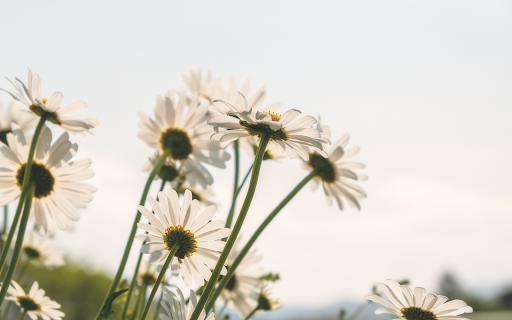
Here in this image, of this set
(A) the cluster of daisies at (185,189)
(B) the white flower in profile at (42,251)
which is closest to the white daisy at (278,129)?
(A) the cluster of daisies at (185,189)

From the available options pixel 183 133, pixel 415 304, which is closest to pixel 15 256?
pixel 183 133

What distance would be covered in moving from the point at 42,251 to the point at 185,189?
86cm

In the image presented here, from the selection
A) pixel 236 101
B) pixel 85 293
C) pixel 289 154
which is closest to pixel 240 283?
pixel 236 101

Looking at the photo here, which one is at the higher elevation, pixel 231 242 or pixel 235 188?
pixel 235 188

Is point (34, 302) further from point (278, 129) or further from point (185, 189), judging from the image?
point (278, 129)

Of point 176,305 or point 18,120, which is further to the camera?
point 18,120

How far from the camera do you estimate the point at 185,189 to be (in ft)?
2.93

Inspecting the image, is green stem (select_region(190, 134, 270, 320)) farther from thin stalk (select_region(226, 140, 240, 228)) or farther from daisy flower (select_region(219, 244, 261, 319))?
daisy flower (select_region(219, 244, 261, 319))

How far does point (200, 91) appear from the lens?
1.27m

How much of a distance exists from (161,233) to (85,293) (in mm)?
4460

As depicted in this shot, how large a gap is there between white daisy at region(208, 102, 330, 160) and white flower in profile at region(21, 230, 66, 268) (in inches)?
41.1

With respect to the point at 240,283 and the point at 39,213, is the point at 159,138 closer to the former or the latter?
the point at 39,213

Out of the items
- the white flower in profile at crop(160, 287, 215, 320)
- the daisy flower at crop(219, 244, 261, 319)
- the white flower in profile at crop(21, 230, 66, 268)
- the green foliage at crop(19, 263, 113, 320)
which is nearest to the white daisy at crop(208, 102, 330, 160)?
the white flower in profile at crop(160, 287, 215, 320)

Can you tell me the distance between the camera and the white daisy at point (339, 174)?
1.03m
